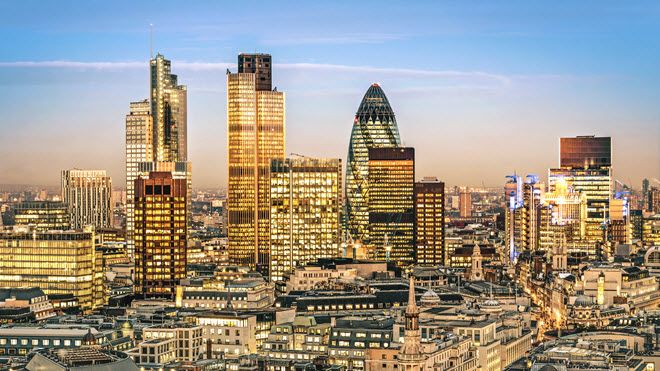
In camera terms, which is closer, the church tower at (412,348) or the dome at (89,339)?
the church tower at (412,348)

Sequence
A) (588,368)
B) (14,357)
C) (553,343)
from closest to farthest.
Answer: (588,368)
(14,357)
(553,343)

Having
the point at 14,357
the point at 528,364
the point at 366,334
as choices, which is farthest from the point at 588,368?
the point at 14,357

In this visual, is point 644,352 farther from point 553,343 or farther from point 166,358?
point 166,358

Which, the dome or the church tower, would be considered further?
the dome

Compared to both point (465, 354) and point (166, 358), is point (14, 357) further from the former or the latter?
point (465, 354)

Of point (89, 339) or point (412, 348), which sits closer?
point (412, 348)

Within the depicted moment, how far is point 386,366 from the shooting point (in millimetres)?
181750

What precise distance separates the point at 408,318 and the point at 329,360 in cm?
2533

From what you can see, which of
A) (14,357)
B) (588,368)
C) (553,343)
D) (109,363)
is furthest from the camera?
(553,343)

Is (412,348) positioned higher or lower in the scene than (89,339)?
lower

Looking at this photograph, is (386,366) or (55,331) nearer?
(386,366)

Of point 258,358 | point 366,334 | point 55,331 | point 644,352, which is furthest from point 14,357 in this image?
point 644,352

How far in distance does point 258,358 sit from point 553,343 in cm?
4271

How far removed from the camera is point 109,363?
149 meters
